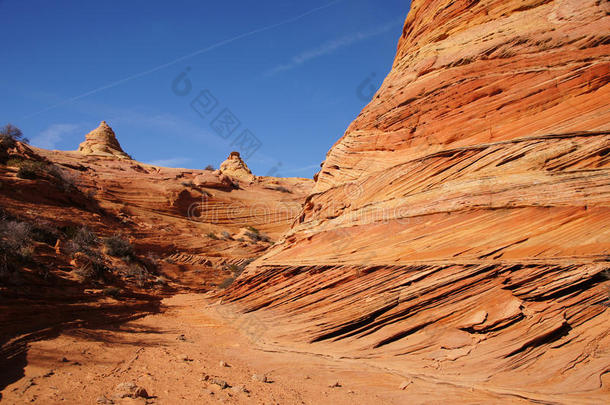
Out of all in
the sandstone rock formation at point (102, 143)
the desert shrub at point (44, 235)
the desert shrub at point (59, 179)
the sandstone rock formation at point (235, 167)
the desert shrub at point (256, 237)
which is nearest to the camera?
the desert shrub at point (44, 235)

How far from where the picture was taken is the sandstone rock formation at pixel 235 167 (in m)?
53.5

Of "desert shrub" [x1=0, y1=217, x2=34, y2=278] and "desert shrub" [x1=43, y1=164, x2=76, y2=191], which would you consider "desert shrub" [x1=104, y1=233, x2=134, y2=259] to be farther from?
"desert shrub" [x1=43, y1=164, x2=76, y2=191]

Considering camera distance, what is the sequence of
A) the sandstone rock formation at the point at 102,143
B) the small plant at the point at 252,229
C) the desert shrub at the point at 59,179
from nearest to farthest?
the desert shrub at the point at 59,179
the small plant at the point at 252,229
the sandstone rock formation at the point at 102,143

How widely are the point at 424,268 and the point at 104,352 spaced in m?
5.80

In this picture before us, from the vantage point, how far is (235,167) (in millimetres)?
55812

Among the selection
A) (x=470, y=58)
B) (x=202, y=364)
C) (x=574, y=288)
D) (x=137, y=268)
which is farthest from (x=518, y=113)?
(x=137, y=268)

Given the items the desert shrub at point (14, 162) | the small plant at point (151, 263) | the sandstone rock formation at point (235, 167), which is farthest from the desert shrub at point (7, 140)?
the sandstone rock formation at point (235, 167)

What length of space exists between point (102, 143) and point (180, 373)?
5476 cm

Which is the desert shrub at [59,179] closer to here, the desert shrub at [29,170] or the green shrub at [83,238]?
the desert shrub at [29,170]

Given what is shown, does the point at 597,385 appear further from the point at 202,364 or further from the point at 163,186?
the point at 163,186

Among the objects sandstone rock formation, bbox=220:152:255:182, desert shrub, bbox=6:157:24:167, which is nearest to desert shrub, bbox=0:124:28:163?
desert shrub, bbox=6:157:24:167

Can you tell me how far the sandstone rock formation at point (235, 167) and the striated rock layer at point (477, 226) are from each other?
4358 centimetres

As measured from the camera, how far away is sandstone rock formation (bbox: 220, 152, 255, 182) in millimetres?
53469

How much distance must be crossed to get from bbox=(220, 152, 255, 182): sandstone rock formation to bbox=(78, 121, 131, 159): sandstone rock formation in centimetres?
1483
